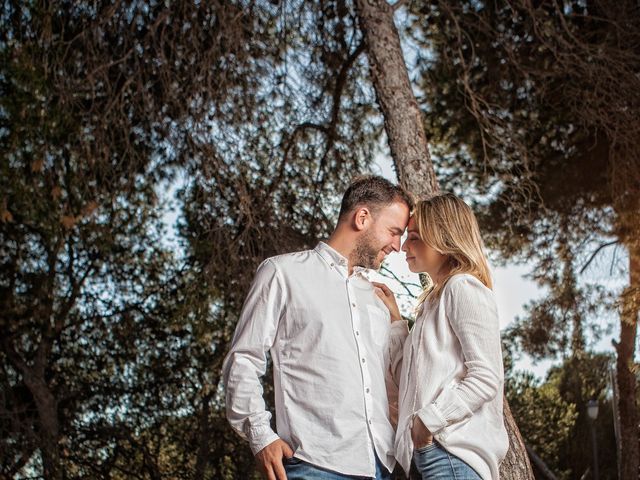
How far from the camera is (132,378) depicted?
953cm

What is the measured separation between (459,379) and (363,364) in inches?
10.2

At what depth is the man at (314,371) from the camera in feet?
7.21

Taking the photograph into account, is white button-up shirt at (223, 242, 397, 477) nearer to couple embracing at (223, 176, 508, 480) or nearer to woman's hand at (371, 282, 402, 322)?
couple embracing at (223, 176, 508, 480)

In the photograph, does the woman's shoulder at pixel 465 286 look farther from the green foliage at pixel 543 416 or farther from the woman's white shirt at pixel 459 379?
the green foliage at pixel 543 416

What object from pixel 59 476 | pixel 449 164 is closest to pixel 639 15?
pixel 449 164

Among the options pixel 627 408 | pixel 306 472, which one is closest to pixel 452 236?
pixel 306 472

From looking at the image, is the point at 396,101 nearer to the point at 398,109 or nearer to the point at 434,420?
the point at 398,109

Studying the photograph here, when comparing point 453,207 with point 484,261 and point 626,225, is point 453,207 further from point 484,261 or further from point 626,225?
point 626,225

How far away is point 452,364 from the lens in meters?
2.28

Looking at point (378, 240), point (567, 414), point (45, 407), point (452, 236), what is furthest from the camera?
point (567, 414)

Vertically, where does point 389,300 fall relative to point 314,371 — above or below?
above

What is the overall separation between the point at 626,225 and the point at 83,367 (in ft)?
19.3

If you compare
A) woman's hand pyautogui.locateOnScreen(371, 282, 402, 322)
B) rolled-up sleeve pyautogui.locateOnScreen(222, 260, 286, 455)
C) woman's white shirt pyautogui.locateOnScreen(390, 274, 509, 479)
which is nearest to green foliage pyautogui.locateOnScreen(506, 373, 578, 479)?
woman's hand pyautogui.locateOnScreen(371, 282, 402, 322)

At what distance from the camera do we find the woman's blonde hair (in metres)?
2.37
